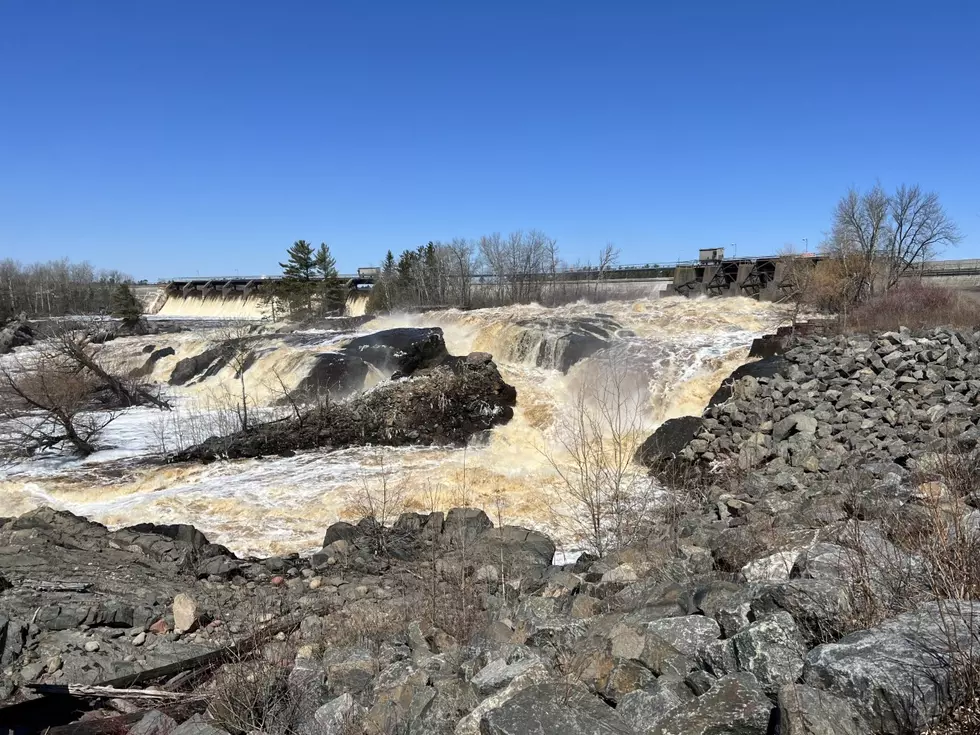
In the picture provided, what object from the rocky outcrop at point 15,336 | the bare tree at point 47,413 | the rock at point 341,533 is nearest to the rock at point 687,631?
the rock at point 341,533

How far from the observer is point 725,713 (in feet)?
8.45

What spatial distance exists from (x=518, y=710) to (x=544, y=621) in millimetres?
1723

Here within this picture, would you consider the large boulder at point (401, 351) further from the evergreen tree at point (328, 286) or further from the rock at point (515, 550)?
the evergreen tree at point (328, 286)

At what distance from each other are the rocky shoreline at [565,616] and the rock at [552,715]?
1cm

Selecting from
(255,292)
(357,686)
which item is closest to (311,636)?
(357,686)

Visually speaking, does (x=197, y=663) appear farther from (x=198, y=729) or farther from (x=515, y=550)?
(x=515, y=550)

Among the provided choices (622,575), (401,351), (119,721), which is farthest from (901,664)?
(401,351)

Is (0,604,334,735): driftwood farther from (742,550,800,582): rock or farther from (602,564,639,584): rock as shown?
(742,550,800,582): rock

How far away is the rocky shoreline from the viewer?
2686 mm

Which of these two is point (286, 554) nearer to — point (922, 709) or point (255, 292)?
point (922, 709)

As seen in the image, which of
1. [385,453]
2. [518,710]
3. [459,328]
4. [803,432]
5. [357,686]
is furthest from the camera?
[459,328]

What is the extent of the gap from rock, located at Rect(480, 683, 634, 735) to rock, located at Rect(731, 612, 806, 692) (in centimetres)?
67

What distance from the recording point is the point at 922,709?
90.9 inches

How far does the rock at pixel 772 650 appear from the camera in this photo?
9.29 feet
